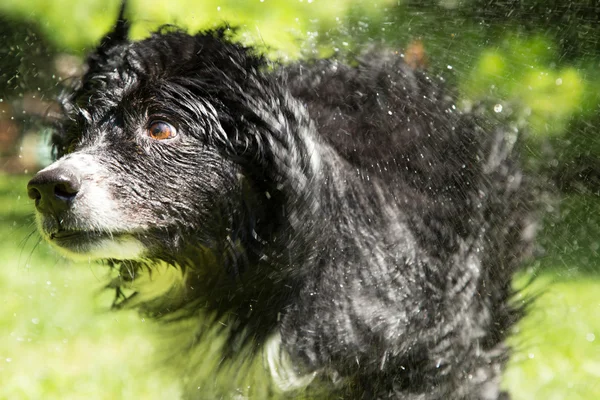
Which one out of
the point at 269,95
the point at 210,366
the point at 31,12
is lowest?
the point at 31,12

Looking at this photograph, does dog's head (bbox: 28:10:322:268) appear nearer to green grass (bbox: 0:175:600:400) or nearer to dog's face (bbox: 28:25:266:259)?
dog's face (bbox: 28:25:266:259)

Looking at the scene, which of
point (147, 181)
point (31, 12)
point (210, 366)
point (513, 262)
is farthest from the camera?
point (31, 12)

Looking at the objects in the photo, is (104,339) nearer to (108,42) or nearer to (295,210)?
(108,42)

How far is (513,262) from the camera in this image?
9.33 feet

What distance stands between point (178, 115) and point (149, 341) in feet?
3.69

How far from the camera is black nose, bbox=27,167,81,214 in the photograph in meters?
2.00

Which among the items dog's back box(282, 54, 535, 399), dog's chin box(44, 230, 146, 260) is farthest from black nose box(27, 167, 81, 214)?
dog's back box(282, 54, 535, 399)

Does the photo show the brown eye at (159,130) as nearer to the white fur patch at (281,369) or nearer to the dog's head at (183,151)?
the dog's head at (183,151)

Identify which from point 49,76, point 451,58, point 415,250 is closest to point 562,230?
point 451,58

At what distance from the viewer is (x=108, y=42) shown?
2516 millimetres

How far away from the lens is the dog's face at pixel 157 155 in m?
2.12

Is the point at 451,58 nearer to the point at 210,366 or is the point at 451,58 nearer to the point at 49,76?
the point at 210,366

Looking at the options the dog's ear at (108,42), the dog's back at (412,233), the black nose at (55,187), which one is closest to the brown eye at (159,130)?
the black nose at (55,187)

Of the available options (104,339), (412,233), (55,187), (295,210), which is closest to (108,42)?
(55,187)
